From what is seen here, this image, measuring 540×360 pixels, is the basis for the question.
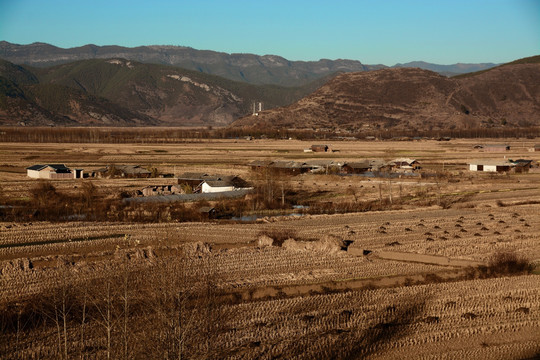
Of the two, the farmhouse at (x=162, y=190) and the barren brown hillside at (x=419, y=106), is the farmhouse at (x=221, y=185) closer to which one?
the farmhouse at (x=162, y=190)

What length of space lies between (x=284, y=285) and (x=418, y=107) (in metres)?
166

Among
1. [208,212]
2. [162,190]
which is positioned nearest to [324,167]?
[162,190]

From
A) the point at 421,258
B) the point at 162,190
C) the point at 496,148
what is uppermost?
the point at 496,148

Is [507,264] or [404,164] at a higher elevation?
[404,164]

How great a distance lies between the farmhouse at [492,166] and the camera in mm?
66312

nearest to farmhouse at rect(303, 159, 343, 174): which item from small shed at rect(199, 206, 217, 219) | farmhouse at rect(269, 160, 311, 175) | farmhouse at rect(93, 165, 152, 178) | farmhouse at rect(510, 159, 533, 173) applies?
farmhouse at rect(269, 160, 311, 175)

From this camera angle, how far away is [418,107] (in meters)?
181

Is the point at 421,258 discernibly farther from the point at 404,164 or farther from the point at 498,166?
the point at 498,166

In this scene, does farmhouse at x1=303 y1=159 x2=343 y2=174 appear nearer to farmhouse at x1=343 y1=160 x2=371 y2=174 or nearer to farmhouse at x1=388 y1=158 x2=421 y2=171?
farmhouse at x1=343 y1=160 x2=371 y2=174

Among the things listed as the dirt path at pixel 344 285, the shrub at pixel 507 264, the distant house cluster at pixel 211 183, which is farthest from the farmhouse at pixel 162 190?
the shrub at pixel 507 264

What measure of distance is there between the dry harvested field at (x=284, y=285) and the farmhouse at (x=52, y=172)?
12.0 m

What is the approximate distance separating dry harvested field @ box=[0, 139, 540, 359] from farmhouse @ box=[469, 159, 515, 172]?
80.5 feet

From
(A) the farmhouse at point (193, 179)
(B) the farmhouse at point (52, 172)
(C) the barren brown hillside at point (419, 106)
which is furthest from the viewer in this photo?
(C) the barren brown hillside at point (419, 106)

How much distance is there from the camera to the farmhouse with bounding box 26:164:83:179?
55312mm
